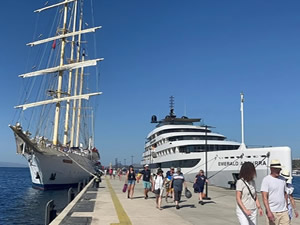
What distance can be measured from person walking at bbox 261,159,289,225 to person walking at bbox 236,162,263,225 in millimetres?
234

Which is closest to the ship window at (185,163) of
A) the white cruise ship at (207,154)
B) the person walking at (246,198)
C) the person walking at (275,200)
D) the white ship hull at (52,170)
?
the white cruise ship at (207,154)

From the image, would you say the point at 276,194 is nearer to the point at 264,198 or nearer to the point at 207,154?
the point at 264,198

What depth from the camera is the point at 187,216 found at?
35.4 ft

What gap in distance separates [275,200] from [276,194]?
105 millimetres

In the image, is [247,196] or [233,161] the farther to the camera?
[233,161]

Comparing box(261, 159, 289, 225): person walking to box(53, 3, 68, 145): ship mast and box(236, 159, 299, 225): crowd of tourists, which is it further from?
box(53, 3, 68, 145): ship mast

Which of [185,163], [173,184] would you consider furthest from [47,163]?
[173,184]

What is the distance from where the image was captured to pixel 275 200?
18.6ft

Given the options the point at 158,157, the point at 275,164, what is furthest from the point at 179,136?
the point at 275,164

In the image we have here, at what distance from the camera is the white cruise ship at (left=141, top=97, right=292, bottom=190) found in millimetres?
22656

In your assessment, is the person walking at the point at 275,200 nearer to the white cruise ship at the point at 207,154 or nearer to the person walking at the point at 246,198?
the person walking at the point at 246,198

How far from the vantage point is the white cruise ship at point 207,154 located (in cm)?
2266

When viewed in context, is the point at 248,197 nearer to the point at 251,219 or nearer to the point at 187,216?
the point at 251,219

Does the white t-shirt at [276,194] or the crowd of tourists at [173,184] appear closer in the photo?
the white t-shirt at [276,194]
